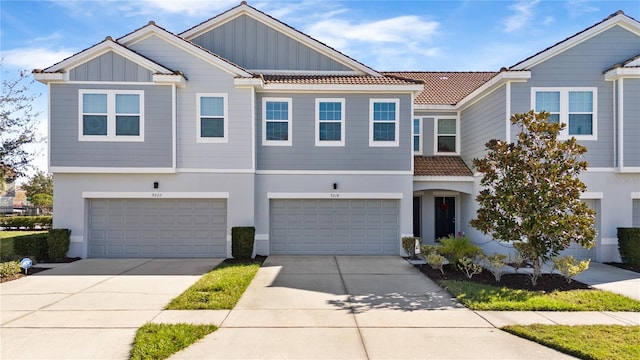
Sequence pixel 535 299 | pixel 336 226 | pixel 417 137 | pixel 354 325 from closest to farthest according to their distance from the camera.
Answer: pixel 354 325
pixel 535 299
pixel 336 226
pixel 417 137

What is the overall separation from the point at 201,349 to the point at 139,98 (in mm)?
9817

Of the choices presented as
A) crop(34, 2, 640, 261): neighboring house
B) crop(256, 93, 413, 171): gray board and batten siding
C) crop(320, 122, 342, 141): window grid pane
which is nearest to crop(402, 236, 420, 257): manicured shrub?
crop(34, 2, 640, 261): neighboring house

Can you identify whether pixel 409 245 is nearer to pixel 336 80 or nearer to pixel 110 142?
pixel 336 80

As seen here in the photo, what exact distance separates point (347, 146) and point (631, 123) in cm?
930

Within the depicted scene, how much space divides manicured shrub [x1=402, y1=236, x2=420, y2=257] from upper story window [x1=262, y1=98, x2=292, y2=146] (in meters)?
5.26

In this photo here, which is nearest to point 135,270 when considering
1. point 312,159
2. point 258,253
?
point 258,253

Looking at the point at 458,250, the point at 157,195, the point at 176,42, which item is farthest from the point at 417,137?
the point at 157,195

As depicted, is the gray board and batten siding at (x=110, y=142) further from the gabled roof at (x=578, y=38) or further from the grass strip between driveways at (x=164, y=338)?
the gabled roof at (x=578, y=38)

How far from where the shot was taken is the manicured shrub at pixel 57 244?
12781 mm

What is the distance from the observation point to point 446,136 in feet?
54.3

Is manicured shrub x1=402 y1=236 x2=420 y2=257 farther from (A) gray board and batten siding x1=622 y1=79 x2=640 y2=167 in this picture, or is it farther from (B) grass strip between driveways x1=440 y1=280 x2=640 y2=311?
(A) gray board and batten siding x1=622 y1=79 x2=640 y2=167

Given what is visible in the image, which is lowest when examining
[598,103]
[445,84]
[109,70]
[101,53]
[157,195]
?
[157,195]

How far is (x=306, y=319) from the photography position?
7039mm

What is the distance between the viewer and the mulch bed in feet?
31.1
